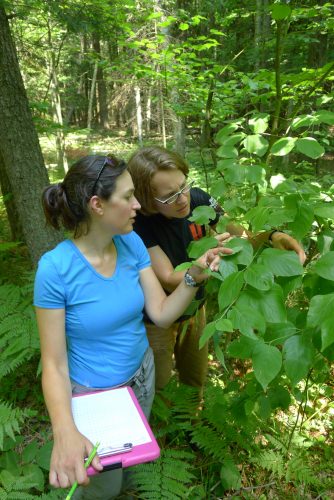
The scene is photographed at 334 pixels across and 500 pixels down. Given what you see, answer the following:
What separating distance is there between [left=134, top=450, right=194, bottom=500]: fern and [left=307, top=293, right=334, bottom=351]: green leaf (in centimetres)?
144

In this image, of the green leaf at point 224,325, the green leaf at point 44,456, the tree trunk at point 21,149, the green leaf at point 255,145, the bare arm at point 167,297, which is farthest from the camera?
the tree trunk at point 21,149

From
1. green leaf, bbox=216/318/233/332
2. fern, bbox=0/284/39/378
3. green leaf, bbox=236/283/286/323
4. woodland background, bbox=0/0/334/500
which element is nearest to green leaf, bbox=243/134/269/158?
woodland background, bbox=0/0/334/500

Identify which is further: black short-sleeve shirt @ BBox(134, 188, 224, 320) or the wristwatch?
black short-sleeve shirt @ BBox(134, 188, 224, 320)

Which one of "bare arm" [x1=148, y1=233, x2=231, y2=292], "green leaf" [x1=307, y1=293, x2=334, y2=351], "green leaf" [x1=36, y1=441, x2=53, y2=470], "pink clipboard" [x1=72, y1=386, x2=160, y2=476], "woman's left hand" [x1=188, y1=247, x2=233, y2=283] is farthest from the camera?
"green leaf" [x1=36, y1=441, x2=53, y2=470]

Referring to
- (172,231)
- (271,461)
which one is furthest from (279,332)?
(271,461)

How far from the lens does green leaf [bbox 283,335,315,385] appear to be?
1.05m

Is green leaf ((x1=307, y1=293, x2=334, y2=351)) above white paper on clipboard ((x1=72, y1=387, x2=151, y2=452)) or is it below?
above

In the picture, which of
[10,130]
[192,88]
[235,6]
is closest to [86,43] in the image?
[235,6]

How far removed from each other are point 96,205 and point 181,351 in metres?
1.49

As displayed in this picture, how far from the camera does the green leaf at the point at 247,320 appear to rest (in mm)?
933

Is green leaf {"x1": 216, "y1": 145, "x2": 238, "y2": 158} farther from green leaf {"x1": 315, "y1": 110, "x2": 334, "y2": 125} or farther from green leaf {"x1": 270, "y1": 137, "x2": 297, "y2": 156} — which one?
green leaf {"x1": 315, "y1": 110, "x2": 334, "y2": 125}

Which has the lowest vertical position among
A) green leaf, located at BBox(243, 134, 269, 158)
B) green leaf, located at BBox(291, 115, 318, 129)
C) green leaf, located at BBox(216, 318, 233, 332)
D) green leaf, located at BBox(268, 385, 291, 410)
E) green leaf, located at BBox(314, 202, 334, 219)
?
green leaf, located at BBox(268, 385, 291, 410)

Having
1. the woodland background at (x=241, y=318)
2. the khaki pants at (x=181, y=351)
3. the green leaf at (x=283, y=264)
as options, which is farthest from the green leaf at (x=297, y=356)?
the khaki pants at (x=181, y=351)

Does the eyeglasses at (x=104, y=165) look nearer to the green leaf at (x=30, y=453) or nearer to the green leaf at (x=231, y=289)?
the green leaf at (x=231, y=289)
